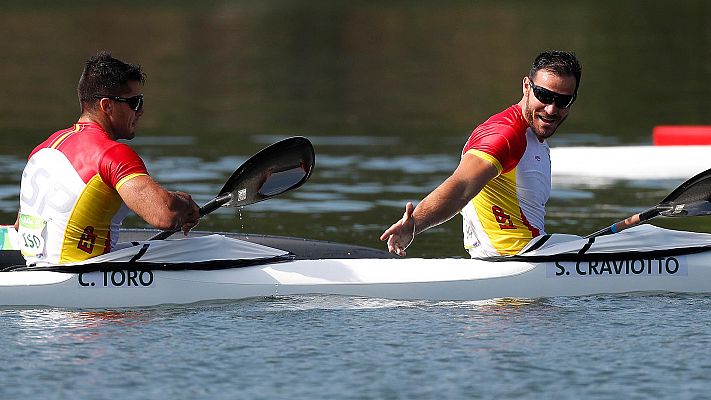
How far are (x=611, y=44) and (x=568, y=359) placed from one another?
38865 millimetres

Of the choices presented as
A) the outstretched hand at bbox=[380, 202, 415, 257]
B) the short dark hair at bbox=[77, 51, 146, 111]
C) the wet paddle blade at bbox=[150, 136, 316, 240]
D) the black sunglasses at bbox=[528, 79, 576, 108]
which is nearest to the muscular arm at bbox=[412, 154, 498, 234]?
the outstretched hand at bbox=[380, 202, 415, 257]

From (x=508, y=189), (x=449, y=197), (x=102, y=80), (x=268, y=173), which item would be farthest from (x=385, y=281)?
(x=102, y=80)

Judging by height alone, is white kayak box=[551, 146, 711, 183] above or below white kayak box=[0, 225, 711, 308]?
above

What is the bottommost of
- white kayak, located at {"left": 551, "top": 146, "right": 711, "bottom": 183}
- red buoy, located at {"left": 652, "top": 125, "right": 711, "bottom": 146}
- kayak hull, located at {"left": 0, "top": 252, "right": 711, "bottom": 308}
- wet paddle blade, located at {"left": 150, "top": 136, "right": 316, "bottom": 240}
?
kayak hull, located at {"left": 0, "top": 252, "right": 711, "bottom": 308}

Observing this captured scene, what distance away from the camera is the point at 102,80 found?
9219 mm

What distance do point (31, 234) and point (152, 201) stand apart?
3.51 feet

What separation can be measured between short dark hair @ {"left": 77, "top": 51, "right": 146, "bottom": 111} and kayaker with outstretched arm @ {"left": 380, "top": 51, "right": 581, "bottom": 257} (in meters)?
1.96

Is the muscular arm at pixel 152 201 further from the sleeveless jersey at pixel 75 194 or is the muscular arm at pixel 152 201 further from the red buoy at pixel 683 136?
→ the red buoy at pixel 683 136

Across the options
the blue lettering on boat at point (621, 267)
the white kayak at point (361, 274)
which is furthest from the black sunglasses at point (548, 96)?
the blue lettering on boat at point (621, 267)

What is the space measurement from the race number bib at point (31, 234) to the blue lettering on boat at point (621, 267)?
337 centimetres

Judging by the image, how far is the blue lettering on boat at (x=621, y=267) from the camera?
9.85 metres

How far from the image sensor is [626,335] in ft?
28.8

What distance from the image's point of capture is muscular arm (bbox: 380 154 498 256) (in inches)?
356

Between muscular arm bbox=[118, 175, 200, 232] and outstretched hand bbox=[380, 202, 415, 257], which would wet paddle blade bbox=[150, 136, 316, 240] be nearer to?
muscular arm bbox=[118, 175, 200, 232]
